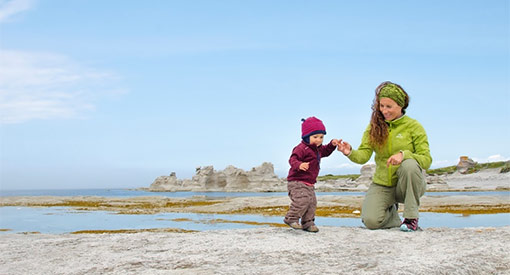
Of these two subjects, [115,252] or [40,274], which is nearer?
[40,274]

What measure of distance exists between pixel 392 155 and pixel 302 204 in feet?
4.71

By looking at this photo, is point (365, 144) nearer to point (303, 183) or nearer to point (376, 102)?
point (376, 102)

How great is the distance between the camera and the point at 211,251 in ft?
15.3

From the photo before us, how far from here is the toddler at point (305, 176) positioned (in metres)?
5.54

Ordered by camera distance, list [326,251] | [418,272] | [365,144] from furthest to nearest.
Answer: [365,144]
[326,251]
[418,272]

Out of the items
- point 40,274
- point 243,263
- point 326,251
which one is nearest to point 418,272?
point 326,251

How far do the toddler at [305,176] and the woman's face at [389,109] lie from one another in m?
1.03

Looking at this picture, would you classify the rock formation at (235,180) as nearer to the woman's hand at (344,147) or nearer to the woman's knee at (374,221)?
the woman's knee at (374,221)

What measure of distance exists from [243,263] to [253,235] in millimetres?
1044

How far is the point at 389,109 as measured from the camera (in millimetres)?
6094

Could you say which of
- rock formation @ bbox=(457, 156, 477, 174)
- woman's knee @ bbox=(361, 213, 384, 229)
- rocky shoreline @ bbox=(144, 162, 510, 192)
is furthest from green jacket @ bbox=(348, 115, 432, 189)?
rock formation @ bbox=(457, 156, 477, 174)

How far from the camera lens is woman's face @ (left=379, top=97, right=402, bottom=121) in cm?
607

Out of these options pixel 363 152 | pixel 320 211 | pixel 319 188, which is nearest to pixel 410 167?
pixel 363 152

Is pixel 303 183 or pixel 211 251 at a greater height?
pixel 303 183
